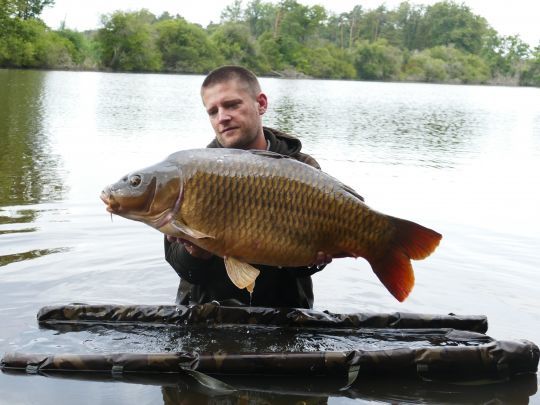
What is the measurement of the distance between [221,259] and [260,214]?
0.76 m

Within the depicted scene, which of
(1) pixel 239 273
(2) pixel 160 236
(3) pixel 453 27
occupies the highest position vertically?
(3) pixel 453 27

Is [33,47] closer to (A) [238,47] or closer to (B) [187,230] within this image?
(A) [238,47]

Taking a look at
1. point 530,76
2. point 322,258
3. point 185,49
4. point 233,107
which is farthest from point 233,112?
point 530,76

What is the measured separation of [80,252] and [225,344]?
2577 millimetres

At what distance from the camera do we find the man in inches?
121

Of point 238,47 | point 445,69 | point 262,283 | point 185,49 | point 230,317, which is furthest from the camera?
point 445,69

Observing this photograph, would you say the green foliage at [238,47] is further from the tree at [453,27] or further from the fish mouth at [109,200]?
the fish mouth at [109,200]

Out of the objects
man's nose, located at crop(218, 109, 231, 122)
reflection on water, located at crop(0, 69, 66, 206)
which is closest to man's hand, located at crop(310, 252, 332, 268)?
man's nose, located at crop(218, 109, 231, 122)

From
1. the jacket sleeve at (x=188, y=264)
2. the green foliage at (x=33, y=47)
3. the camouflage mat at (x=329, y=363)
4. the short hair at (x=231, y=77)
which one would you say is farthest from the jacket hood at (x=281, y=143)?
the green foliage at (x=33, y=47)

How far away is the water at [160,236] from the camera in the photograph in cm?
383

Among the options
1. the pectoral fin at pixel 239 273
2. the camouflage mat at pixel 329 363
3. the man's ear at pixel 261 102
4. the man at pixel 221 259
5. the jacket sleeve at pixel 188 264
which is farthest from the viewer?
the man's ear at pixel 261 102

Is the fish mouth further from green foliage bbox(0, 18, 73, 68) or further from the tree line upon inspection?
green foliage bbox(0, 18, 73, 68)

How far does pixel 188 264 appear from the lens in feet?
9.78

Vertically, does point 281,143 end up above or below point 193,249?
above
